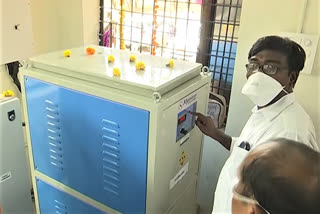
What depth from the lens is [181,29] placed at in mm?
1841

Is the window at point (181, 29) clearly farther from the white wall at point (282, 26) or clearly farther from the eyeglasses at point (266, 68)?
the eyeglasses at point (266, 68)

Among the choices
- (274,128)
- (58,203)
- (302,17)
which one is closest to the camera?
(274,128)

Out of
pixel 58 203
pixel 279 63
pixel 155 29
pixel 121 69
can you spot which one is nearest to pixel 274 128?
pixel 279 63

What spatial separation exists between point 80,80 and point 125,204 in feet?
1.60

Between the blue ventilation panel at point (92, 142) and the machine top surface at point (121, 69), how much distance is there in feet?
0.24

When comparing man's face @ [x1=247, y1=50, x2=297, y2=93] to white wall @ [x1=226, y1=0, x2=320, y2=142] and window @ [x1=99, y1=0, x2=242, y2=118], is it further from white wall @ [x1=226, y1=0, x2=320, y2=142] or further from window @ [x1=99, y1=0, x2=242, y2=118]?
window @ [x1=99, y1=0, x2=242, y2=118]

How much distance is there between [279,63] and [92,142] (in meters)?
0.72

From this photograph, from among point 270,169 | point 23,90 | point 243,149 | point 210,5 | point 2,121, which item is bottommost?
point 2,121

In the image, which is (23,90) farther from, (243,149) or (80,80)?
(243,149)

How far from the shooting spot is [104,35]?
205cm

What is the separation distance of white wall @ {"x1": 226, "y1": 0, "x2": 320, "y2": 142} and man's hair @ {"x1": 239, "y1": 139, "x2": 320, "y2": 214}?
80 cm

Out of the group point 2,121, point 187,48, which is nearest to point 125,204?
point 2,121

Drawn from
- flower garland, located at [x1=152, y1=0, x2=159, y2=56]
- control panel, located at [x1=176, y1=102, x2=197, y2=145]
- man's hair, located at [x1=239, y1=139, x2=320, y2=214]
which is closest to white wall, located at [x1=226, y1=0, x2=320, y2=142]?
control panel, located at [x1=176, y1=102, x2=197, y2=145]

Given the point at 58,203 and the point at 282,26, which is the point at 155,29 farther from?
the point at 58,203
